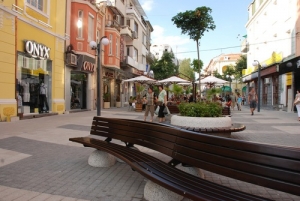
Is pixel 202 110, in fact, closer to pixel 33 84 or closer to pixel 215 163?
pixel 215 163

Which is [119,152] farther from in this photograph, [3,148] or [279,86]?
[279,86]

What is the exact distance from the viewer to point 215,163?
9.46 feet

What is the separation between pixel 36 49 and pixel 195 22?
791 centimetres

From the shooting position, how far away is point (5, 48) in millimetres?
11914

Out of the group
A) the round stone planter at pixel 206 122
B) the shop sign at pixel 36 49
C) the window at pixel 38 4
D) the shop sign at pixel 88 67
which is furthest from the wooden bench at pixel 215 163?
the shop sign at pixel 88 67

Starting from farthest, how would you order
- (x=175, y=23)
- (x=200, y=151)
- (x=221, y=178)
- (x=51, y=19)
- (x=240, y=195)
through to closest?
(x=51, y=19)
(x=175, y=23)
(x=221, y=178)
(x=200, y=151)
(x=240, y=195)

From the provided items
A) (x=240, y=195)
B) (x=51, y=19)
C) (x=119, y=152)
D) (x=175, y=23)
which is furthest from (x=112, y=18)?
(x=240, y=195)

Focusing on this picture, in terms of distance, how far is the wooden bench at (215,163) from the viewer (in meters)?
2.28

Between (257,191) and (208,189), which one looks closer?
(208,189)

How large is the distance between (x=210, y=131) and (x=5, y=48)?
31.5ft

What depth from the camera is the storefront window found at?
532 inches

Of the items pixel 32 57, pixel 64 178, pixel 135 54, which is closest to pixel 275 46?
pixel 135 54

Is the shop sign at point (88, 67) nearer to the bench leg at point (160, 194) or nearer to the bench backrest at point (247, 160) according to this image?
the bench leg at point (160, 194)

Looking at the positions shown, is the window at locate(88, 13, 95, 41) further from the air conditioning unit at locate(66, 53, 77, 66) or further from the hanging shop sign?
the hanging shop sign
